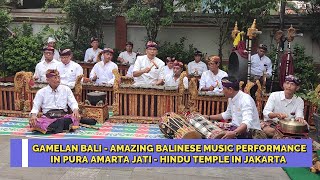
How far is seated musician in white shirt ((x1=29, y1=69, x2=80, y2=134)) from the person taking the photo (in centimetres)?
600

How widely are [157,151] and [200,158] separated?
20.2 inches

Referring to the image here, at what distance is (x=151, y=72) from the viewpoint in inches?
283

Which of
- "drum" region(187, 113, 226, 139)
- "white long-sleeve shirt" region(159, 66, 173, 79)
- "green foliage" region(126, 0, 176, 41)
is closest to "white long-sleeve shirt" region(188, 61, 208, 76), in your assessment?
"green foliage" region(126, 0, 176, 41)

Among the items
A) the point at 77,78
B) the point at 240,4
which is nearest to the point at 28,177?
the point at 77,78

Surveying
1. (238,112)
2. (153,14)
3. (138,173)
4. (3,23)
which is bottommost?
(138,173)

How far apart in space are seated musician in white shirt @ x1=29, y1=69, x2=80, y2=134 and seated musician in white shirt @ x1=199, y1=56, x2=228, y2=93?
94.2 inches

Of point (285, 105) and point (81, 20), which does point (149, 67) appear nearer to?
point (285, 105)

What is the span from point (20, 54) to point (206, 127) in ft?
22.3

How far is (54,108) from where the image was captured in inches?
251

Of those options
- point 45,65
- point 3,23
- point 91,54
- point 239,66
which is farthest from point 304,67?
point 3,23

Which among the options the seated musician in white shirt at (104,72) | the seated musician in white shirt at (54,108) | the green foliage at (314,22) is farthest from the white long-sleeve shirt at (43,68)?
the green foliage at (314,22)

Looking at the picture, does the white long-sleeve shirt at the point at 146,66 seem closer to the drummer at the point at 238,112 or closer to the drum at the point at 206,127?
the drum at the point at 206,127

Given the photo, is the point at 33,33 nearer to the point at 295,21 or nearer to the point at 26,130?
the point at 26,130

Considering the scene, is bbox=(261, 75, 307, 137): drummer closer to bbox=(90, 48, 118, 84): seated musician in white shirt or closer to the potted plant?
the potted plant
